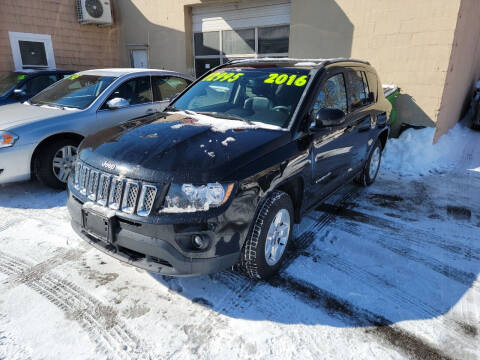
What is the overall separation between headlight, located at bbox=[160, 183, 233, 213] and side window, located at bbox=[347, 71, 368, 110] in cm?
241

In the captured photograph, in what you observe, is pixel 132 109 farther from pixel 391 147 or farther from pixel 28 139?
pixel 391 147

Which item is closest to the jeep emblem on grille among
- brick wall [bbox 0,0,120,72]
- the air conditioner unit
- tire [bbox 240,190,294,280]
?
tire [bbox 240,190,294,280]

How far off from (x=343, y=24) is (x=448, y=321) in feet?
22.7

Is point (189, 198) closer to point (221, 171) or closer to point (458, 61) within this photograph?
point (221, 171)

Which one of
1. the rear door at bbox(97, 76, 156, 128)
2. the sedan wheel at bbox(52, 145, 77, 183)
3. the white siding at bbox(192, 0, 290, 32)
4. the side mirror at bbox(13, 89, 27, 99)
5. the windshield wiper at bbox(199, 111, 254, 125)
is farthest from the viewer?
the white siding at bbox(192, 0, 290, 32)

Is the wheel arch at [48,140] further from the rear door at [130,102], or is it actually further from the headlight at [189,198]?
the headlight at [189,198]

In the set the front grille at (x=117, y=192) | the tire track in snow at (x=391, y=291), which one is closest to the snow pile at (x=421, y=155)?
the tire track in snow at (x=391, y=291)

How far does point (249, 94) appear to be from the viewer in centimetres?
354

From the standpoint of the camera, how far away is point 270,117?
10.3ft

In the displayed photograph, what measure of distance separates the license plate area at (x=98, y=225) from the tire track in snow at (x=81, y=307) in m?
0.53

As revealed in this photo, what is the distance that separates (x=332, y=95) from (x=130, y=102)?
326cm

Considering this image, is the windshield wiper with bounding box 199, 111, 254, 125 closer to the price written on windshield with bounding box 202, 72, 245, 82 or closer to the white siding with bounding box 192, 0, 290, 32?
the price written on windshield with bounding box 202, 72, 245, 82

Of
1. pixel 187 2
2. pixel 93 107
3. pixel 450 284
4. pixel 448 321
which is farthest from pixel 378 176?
pixel 187 2

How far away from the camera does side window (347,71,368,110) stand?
392 centimetres
